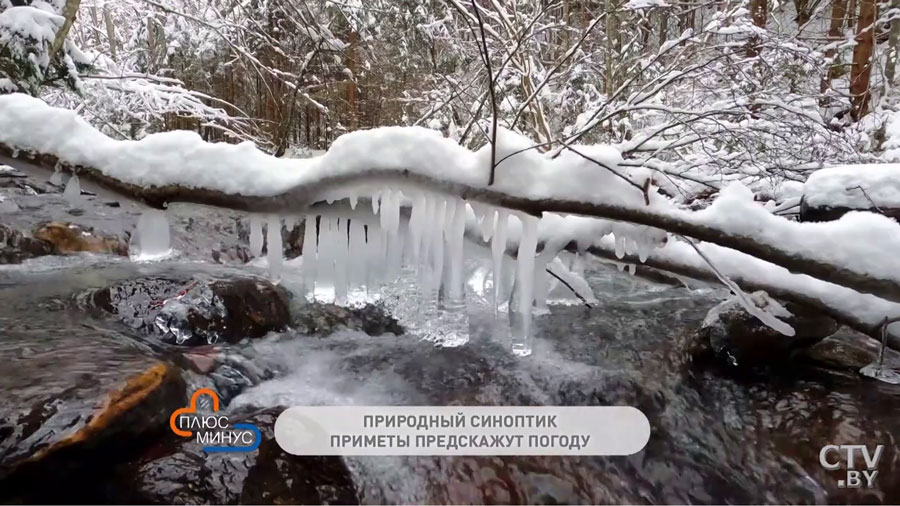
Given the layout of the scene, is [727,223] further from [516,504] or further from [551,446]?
[516,504]

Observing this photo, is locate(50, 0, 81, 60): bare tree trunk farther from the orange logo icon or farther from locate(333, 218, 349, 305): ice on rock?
the orange logo icon

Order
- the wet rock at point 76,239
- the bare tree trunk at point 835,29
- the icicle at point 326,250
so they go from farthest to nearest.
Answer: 1. the bare tree trunk at point 835,29
2. the wet rock at point 76,239
3. the icicle at point 326,250

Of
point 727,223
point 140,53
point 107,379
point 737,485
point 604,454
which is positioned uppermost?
point 140,53

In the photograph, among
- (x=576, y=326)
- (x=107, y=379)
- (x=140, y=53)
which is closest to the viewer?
(x=107, y=379)

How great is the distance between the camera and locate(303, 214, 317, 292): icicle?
1.63 metres

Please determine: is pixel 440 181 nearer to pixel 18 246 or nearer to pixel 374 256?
pixel 374 256

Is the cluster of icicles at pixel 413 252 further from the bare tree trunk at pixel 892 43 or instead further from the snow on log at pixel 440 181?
the bare tree trunk at pixel 892 43

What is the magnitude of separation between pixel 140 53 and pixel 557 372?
5.23 metres

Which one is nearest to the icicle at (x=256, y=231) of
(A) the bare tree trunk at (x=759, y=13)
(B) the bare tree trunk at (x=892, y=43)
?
(A) the bare tree trunk at (x=759, y=13)

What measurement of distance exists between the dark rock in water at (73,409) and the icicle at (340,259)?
22.8 inches

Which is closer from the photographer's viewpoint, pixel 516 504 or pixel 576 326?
pixel 516 504

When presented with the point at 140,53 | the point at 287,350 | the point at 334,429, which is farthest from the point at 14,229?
the point at 334,429

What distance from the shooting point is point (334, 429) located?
46.6 inches

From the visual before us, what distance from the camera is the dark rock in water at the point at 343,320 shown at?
6.79 feet
